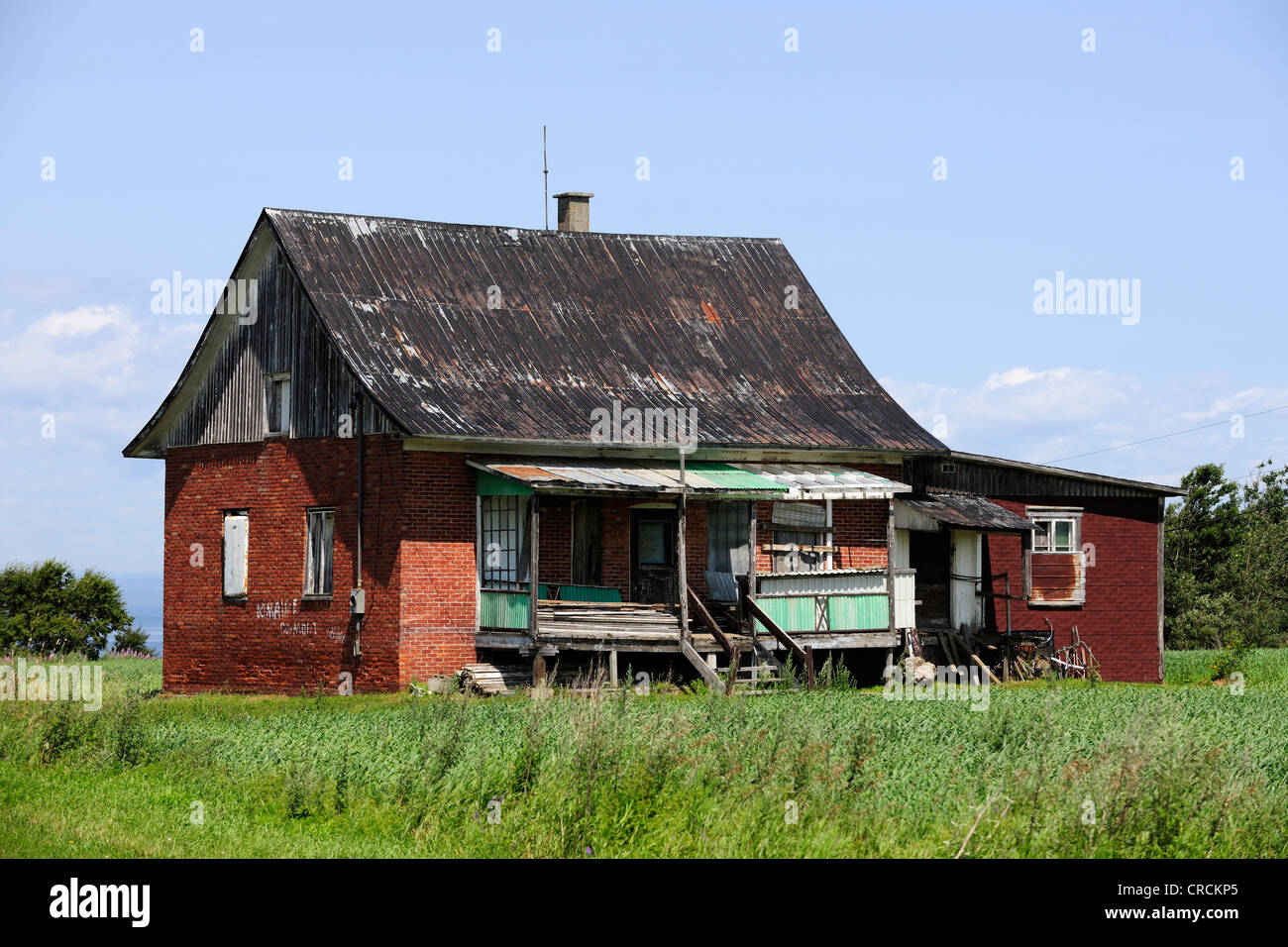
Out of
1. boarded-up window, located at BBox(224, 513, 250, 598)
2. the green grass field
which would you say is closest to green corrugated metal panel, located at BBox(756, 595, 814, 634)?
the green grass field

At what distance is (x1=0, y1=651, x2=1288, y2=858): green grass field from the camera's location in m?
11.9

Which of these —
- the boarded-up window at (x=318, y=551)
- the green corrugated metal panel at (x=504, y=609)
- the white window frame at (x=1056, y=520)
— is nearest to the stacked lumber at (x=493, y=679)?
the green corrugated metal panel at (x=504, y=609)

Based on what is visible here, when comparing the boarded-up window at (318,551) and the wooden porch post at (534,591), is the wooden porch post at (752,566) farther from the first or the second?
the boarded-up window at (318,551)

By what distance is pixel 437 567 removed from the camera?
23875mm

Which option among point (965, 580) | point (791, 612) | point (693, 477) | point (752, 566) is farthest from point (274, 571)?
point (965, 580)

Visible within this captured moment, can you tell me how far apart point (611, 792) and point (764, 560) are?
47.3ft

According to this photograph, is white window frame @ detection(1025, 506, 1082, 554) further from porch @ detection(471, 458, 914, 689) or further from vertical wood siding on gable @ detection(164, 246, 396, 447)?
vertical wood siding on gable @ detection(164, 246, 396, 447)

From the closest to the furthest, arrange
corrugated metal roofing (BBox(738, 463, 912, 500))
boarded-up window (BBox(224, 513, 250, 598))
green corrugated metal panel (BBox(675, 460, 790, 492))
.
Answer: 1. green corrugated metal panel (BBox(675, 460, 790, 492))
2. corrugated metal roofing (BBox(738, 463, 912, 500))
3. boarded-up window (BBox(224, 513, 250, 598))

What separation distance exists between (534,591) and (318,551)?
409cm

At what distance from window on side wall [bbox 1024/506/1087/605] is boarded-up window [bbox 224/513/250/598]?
14.0 meters

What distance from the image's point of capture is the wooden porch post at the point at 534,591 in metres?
22.6

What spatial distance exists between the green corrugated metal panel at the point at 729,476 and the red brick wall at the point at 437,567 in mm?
3832

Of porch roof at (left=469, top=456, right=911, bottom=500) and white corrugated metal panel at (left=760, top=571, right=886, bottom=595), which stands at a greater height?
porch roof at (left=469, top=456, right=911, bottom=500)

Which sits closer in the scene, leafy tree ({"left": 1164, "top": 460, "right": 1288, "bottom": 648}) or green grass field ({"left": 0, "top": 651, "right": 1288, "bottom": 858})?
green grass field ({"left": 0, "top": 651, "right": 1288, "bottom": 858})
